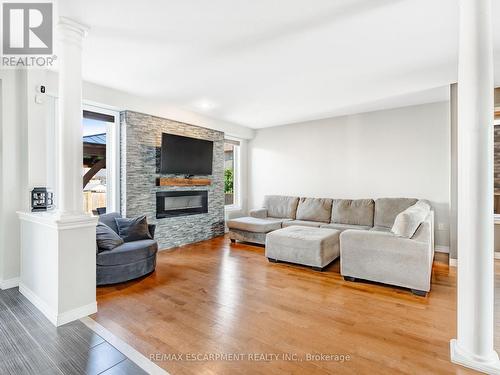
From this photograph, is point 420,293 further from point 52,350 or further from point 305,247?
point 52,350

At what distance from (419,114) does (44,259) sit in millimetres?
5709

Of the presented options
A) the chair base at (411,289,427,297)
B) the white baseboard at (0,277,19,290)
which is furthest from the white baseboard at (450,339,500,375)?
the white baseboard at (0,277,19,290)

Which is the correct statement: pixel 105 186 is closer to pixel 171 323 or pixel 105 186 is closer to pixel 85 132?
pixel 85 132

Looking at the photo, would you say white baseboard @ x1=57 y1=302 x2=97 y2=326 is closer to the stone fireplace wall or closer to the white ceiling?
the stone fireplace wall

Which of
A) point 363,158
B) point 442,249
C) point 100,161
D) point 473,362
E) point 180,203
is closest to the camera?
point 473,362

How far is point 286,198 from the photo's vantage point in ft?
19.5

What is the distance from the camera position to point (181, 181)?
5.03 metres

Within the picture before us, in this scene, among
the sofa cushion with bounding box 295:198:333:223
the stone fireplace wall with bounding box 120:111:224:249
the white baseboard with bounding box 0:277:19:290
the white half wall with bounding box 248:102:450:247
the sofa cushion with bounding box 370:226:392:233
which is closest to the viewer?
the white baseboard with bounding box 0:277:19:290

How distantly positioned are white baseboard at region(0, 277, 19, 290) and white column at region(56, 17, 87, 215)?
1.54 metres

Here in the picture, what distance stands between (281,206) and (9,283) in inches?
179

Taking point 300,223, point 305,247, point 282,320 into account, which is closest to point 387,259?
point 305,247

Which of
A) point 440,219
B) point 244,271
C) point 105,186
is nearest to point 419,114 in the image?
point 440,219

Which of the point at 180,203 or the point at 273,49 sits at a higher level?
the point at 273,49

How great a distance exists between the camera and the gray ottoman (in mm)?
3635
